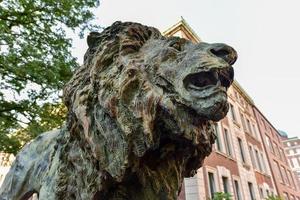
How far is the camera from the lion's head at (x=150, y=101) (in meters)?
0.98

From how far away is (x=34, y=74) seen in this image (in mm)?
6383

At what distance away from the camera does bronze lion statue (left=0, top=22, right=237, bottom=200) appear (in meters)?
0.99

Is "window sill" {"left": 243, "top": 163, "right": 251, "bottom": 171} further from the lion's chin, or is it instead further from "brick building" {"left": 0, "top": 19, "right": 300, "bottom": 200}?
the lion's chin

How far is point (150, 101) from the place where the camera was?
1004mm

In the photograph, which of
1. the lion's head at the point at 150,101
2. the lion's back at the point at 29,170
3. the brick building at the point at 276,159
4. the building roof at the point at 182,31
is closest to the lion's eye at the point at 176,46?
the lion's head at the point at 150,101

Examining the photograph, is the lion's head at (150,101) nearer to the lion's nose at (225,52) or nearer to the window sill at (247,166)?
the lion's nose at (225,52)

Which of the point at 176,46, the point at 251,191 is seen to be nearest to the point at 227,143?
the point at 251,191

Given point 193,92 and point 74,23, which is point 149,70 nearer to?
point 193,92

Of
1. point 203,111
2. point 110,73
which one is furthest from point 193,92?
point 110,73

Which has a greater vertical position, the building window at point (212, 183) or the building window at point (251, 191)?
the building window at point (251, 191)

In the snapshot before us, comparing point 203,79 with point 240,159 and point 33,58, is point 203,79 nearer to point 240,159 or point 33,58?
point 33,58

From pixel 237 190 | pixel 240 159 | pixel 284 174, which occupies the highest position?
pixel 284 174

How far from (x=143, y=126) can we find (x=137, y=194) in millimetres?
295

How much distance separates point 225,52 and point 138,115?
388 millimetres
